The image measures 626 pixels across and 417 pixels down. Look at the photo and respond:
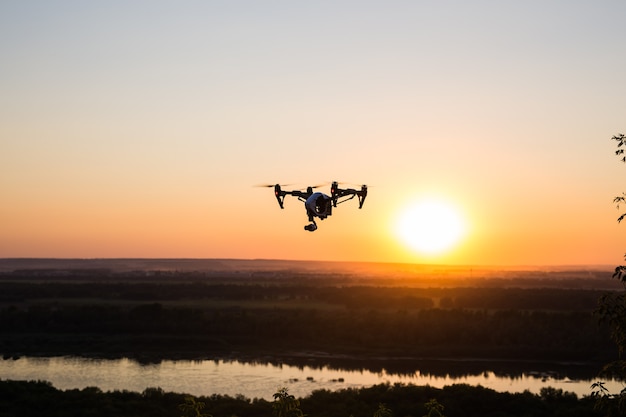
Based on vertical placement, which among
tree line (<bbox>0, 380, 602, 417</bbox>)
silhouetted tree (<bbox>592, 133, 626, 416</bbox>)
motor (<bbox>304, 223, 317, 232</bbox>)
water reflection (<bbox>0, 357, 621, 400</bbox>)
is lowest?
water reflection (<bbox>0, 357, 621, 400</bbox>)

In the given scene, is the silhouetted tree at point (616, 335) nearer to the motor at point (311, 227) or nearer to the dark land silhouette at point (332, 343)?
the motor at point (311, 227)

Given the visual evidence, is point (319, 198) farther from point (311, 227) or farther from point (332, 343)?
point (332, 343)

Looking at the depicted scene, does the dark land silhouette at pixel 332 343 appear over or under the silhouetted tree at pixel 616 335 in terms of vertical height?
under

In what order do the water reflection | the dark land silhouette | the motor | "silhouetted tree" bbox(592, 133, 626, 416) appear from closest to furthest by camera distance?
"silhouetted tree" bbox(592, 133, 626, 416) < the motor < the dark land silhouette < the water reflection

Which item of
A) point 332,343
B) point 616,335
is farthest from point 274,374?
point 616,335

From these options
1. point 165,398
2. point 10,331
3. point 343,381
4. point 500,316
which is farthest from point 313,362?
point 10,331

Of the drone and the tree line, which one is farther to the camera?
the tree line

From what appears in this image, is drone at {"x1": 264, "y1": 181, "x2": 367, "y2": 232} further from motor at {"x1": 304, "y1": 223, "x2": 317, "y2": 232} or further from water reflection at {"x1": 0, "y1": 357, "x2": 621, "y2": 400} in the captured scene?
water reflection at {"x1": 0, "y1": 357, "x2": 621, "y2": 400}

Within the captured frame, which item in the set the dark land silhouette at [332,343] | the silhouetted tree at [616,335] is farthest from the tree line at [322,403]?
the silhouetted tree at [616,335]

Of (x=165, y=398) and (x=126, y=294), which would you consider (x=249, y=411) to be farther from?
(x=126, y=294)

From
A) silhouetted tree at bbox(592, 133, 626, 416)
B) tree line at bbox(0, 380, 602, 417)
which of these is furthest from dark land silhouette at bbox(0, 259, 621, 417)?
silhouetted tree at bbox(592, 133, 626, 416)
